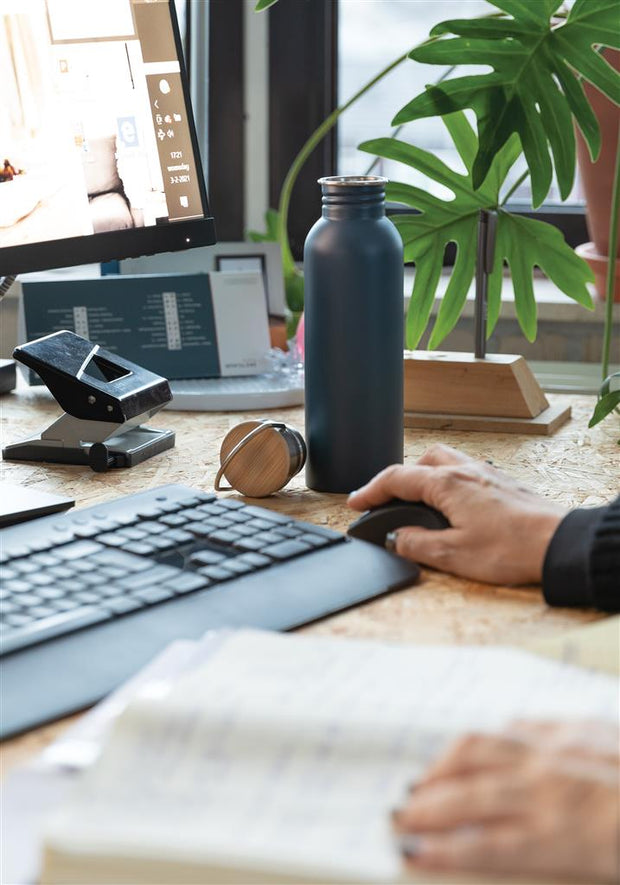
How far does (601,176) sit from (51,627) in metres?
1.46

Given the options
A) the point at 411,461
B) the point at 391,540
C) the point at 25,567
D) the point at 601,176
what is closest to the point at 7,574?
the point at 25,567

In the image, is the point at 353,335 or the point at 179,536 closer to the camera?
the point at 179,536

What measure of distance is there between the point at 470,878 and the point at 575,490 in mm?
650

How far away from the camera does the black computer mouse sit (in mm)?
863

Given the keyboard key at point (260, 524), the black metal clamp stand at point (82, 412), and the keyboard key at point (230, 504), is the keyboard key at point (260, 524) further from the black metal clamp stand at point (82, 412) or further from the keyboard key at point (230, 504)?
the black metal clamp stand at point (82, 412)

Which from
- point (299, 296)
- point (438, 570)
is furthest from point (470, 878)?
point (299, 296)

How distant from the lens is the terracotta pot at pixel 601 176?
5.99ft

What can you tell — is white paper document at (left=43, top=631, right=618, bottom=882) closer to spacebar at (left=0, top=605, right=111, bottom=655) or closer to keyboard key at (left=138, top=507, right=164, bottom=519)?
spacebar at (left=0, top=605, right=111, bottom=655)

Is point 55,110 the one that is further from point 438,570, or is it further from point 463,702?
point 463,702

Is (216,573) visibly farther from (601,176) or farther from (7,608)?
(601,176)

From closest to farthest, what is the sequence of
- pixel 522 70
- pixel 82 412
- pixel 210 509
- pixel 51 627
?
1. pixel 51 627
2. pixel 210 509
3. pixel 82 412
4. pixel 522 70

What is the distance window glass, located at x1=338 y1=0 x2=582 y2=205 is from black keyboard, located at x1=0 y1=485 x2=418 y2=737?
1.53m

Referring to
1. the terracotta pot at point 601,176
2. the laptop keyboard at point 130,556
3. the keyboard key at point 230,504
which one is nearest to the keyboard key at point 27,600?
the laptop keyboard at point 130,556

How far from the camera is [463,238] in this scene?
142 cm
